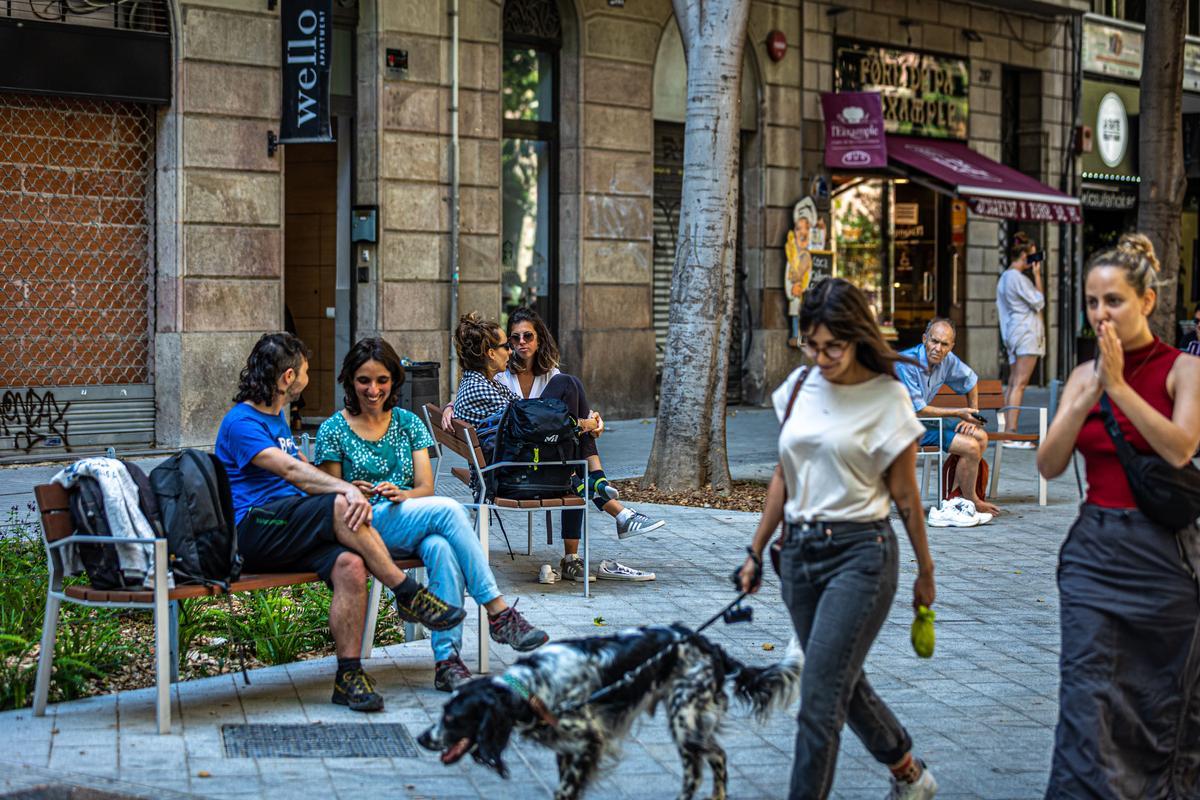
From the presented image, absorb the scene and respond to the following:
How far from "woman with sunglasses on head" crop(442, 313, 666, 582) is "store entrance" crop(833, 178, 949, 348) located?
1335 centimetres

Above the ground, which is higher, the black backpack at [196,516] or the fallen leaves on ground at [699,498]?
the black backpack at [196,516]

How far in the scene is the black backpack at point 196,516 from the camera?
5.72 meters

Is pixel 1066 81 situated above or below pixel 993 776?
above

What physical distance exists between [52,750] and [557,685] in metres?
1.92

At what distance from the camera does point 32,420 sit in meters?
13.3

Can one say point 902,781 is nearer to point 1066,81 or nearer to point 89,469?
point 89,469

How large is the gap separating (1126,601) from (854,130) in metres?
16.5

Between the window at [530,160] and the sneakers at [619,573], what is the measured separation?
867cm

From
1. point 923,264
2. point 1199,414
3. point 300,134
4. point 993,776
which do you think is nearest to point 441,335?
point 300,134

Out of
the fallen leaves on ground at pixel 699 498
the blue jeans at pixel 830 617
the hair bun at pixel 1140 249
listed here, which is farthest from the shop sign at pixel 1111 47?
the blue jeans at pixel 830 617

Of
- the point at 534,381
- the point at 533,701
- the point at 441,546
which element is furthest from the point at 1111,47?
the point at 533,701

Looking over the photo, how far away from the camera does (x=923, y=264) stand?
23031 mm

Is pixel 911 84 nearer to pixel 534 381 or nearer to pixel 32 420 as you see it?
pixel 32 420

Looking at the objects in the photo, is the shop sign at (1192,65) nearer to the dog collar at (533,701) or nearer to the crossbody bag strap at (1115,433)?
the crossbody bag strap at (1115,433)
